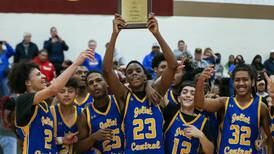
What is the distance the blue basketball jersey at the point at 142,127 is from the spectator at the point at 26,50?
846cm

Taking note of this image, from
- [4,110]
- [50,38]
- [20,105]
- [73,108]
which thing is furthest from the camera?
[50,38]

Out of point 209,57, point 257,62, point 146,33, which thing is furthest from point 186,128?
point 257,62

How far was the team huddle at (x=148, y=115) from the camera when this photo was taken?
5711 mm

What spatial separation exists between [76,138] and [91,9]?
34.4 ft

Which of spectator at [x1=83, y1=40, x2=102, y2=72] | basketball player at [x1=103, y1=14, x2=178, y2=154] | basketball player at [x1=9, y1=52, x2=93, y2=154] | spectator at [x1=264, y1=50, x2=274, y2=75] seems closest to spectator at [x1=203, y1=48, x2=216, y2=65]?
spectator at [x1=264, y1=50, x2=274, y2=75]

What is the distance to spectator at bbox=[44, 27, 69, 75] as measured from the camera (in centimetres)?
1431

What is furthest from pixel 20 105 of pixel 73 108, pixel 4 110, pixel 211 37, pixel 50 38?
pixel 211 37

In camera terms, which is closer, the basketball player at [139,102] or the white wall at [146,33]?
the basketball player at [139,102]

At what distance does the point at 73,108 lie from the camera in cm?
620

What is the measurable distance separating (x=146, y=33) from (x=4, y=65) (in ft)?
15.5

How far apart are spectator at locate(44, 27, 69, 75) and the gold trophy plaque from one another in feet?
27.0

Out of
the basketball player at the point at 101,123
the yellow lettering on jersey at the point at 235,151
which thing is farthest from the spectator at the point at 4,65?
the yellow lettering on jersey at the point at 235,151

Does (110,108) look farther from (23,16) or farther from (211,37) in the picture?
(211,37)

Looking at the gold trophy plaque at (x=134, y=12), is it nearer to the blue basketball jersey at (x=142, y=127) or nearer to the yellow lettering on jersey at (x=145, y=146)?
the blue basketball jersey at (x=142, y=127)
